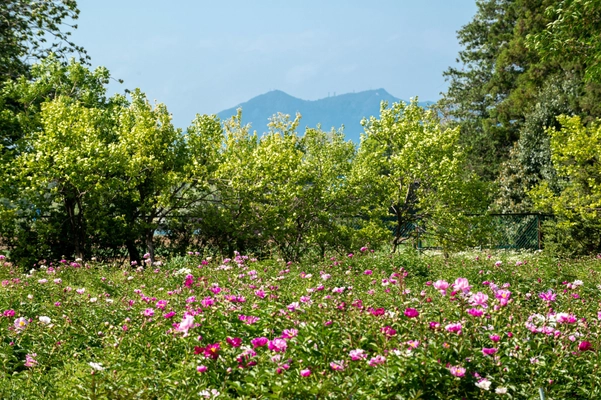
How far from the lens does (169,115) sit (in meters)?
14.2

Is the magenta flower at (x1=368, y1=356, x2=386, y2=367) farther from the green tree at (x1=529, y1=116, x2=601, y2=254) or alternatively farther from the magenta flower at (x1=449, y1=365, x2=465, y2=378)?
the green tree at (x1=529, y1=116, x2=601, y2=254)

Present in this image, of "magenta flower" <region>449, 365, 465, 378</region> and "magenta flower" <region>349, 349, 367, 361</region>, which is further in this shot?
"magenta flower" <region>349, 349, 367, 361</region>

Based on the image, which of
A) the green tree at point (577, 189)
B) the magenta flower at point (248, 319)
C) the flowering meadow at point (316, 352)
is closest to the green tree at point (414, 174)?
the green tree at point (577, 189)

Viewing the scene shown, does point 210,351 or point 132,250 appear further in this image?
point 132,250

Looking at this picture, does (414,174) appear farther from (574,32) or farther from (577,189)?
(577,189)

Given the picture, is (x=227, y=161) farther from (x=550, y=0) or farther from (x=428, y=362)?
(x=550, y=0)

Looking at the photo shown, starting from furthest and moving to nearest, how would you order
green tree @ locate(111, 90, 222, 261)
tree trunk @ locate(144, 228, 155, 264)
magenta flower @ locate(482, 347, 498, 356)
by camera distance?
tree trunk @ locate(144, 228, 155, 264)
green tree @ locate(111, 90, 222, 261)
magenta flower @ locate(482, 347, 498, 356)

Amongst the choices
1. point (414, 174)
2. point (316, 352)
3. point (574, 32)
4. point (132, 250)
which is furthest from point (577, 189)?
point (316, 352)

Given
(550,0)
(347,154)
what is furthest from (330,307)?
(550,0)

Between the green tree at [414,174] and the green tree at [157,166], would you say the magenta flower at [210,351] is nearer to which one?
the green tree at [157,166]

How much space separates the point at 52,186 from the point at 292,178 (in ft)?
18.4

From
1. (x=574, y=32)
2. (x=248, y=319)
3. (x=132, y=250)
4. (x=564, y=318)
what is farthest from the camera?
(x=132, y=250)

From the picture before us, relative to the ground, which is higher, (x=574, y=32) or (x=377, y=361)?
(x=574, y=32)

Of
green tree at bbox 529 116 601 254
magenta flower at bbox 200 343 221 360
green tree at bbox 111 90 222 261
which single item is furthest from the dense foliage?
magenta flower at bbox 200 343 221 360
